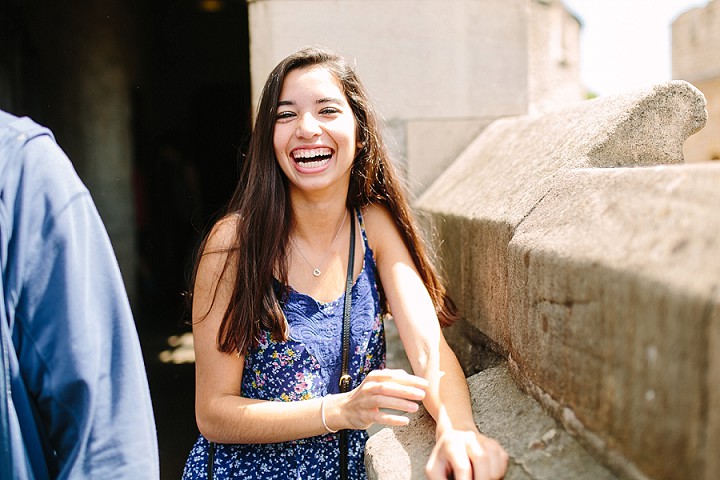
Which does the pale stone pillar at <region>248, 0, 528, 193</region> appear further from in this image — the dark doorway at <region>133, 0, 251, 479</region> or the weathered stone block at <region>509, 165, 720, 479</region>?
the dark doorway at <region>133, 0, 251, 479</region>

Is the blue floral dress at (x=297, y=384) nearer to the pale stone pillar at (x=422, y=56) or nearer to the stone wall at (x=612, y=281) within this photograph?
the stone wall at (x=612, y=281)

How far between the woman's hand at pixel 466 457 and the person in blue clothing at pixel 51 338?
57 centimetres

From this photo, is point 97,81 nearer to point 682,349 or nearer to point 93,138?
point 93,138

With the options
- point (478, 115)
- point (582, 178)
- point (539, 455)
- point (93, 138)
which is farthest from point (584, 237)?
point (93, 138)

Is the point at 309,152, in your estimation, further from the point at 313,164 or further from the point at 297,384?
the point at 297,384

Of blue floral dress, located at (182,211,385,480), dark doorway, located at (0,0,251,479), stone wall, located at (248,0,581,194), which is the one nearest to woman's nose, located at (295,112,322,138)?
blue floral dress, located at (182,211,385,480)

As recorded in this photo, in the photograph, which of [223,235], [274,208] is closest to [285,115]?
[274,208]

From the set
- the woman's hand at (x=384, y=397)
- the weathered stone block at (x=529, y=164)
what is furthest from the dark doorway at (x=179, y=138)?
the woman's hand at (x=384, y=397)

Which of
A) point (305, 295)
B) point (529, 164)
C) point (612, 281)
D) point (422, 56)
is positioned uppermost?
point (422, 56)

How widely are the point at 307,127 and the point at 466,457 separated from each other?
3.17 feet

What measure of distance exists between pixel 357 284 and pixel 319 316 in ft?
0.54

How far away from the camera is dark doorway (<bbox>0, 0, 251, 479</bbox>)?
3.86m

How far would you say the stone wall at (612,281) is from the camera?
0.81m

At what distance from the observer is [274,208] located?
1.80 metres
